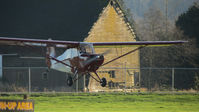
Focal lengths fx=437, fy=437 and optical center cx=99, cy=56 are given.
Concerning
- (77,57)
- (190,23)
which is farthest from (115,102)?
(190,23)

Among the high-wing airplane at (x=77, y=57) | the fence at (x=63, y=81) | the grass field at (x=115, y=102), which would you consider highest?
the high-wing airplane at (x=77, y=57)

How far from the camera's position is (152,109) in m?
25.8

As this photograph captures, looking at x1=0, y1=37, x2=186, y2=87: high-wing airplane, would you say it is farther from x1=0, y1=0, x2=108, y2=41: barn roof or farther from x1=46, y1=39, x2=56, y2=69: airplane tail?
x1=0, y1=0, x2=108, y2=41: barn roof

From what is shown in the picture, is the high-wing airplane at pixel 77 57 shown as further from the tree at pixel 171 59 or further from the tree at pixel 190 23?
the tree at pixel 190 23

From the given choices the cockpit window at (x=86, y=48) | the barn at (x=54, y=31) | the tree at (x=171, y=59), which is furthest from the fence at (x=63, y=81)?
the cockpit window at (x=86, y=48)

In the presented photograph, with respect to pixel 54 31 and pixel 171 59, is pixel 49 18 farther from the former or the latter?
pixel 171 59

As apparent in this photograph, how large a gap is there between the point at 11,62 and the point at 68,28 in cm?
824

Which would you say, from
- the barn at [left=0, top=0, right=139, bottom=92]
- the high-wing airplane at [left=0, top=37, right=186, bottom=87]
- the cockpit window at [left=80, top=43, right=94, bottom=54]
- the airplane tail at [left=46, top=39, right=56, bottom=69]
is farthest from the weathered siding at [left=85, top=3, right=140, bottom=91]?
the cockpit window at [left=80, top=43, right=94, bottom=54]

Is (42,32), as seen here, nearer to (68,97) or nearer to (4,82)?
(4,82)

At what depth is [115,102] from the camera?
29.5m

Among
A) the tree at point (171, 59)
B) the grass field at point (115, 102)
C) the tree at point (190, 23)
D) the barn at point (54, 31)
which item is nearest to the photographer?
the grass field at point (115, 102)

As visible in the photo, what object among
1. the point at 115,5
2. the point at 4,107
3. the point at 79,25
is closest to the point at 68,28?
the point at 79,25

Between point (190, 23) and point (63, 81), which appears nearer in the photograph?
point (63, 81)

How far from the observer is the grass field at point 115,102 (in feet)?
84.5
